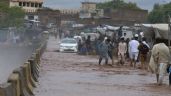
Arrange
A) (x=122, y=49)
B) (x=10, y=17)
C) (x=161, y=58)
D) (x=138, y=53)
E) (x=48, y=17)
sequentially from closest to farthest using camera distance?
1. (x=161, y=58)
2. (x=138, y=53)
3. (x=122, y=49)
4. (x=10, y=17)
5. (x=48, y=17)

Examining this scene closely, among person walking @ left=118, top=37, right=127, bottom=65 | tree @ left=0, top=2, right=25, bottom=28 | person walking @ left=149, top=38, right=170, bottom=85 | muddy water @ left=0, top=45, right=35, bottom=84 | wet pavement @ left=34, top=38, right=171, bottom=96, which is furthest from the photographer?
tree @ left=0, top=2, right=25, bottom=28

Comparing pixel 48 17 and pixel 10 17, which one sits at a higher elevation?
pixel 10 17

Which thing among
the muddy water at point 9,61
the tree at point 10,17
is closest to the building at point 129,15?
the tree at point 10,17

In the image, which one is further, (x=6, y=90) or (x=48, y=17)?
(x=48, y=17)

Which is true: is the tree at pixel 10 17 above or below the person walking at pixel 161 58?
below

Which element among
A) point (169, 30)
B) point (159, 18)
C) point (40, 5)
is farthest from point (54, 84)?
point (40, 5)

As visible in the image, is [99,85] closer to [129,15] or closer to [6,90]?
[6,90]

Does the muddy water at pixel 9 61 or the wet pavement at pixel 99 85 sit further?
the muddy water at pixel 9 61

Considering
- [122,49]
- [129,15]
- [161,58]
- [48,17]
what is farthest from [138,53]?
[48,17]

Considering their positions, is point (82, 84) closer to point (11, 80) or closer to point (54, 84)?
point (54, 84)

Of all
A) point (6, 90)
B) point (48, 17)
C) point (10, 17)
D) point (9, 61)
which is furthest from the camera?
point (48, 17)

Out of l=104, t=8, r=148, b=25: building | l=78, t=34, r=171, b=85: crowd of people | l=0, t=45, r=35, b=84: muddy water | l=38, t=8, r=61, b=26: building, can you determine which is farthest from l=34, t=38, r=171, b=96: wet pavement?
l=38, t=8, r=61, b=26: building

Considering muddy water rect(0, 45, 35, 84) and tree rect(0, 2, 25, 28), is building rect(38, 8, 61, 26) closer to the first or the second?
tree rect(0, 2, 25, 28)

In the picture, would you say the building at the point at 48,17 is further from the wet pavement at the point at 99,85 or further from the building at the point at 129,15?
the wet pavement at the point at 99,85
